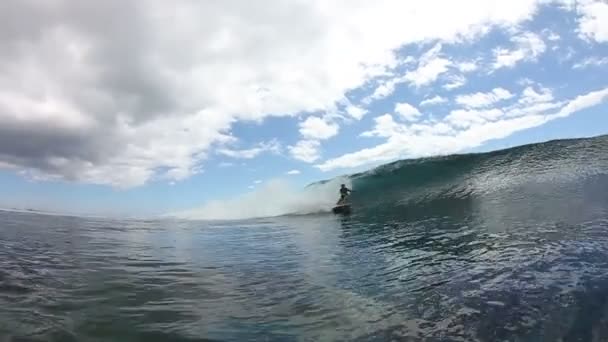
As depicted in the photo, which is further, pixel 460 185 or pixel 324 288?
pixel 460 185

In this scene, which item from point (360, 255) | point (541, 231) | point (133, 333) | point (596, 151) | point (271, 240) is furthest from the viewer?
point (596, 151)

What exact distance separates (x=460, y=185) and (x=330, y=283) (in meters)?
18.4

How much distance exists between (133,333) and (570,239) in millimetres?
8803

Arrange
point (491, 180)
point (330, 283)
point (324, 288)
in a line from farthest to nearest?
point (491, 180) < point (330, 283) < point (324, 288)

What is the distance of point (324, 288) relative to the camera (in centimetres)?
620

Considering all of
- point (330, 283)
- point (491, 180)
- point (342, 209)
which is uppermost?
point (491, 180)

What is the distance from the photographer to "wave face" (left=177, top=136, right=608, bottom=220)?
1717 cm

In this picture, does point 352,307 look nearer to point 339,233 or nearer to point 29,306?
point 29,306

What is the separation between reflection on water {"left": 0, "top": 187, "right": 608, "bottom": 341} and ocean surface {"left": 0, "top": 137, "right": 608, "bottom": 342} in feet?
0.08

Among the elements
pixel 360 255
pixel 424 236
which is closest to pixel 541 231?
pixel 424 236

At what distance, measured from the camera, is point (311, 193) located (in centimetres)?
3062

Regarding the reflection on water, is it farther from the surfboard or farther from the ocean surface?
the surfboard

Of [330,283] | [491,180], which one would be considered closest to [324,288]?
[330,283]

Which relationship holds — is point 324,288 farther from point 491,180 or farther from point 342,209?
point 491,180
